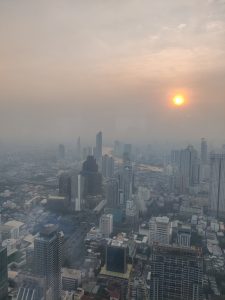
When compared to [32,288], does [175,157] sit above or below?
above

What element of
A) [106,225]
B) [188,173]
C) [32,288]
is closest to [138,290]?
[32,288]

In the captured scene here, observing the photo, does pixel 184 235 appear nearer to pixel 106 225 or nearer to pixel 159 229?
pixel 159 229

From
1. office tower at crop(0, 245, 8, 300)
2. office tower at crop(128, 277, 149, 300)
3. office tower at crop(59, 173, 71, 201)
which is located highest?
office tower at crop(59, 173, 71, 201)

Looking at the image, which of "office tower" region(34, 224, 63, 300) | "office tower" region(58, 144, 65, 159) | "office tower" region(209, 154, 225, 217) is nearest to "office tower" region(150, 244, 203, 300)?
"office tower" region(34, 224, 63, 300)

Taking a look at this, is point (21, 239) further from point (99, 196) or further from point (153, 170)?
point (153, 170)

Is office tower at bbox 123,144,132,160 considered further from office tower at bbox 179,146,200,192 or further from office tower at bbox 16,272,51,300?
office tower at bbox 16,272,51,300

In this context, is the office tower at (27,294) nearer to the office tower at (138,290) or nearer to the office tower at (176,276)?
the office tower at (138,290)
